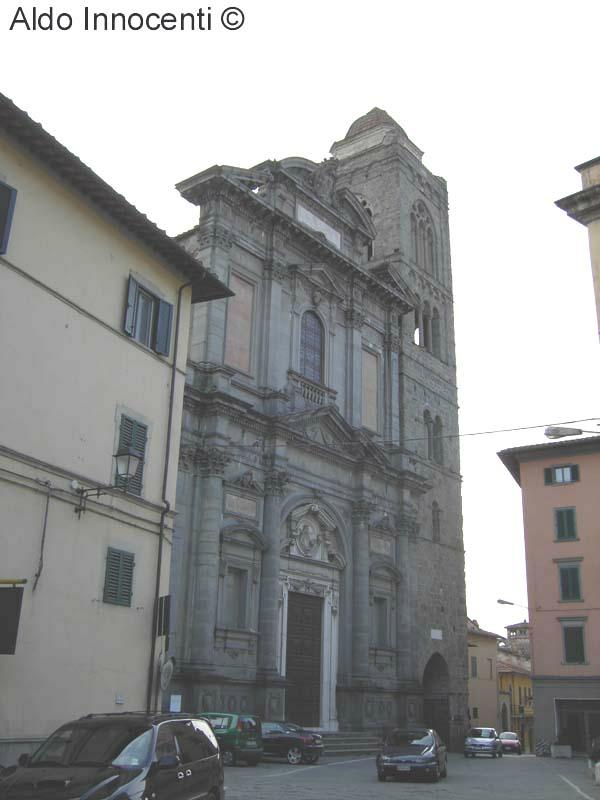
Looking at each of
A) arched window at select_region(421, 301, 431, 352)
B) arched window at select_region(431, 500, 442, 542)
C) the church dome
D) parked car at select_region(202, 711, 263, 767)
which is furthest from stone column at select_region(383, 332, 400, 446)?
parked car at select_region(202, 711, 263, 767)

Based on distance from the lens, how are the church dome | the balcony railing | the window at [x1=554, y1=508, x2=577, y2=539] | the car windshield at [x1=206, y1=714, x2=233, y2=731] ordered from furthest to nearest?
1. the church dome
2. the window at [x1=554, y1=508, x2=577, y2=539]
3. the balcony railing
4. the car windshield at [x1=206, y1=714, x2=233, y2=731]

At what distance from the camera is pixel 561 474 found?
3856 centimetres

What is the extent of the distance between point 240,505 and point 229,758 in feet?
27.0

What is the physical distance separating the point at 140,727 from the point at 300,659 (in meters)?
19.1

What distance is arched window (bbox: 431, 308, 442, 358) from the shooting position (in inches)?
1592

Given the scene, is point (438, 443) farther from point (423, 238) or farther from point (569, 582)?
point (423, 238)

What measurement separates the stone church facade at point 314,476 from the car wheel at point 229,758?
106 inches

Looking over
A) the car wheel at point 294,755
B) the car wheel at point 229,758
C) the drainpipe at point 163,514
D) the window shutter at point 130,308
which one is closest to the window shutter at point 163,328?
the drainpipe at point 163,514

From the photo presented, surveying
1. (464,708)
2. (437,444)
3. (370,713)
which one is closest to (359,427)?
(437,444)

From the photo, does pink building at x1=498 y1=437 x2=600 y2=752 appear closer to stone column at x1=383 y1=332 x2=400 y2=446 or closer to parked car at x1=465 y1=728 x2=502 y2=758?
parked car at x1=465 y1=728 x2=502 y2=758

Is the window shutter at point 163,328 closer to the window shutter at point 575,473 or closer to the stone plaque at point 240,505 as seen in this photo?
the stone plaque at point 240,505

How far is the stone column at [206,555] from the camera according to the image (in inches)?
950

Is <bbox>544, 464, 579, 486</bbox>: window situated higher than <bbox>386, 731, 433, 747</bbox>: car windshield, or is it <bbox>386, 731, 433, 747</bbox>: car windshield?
<bbox>544, 464, 579, 486</bbox>: window

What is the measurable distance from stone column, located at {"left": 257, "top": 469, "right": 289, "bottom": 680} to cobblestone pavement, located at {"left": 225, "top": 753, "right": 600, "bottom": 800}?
3398mm
